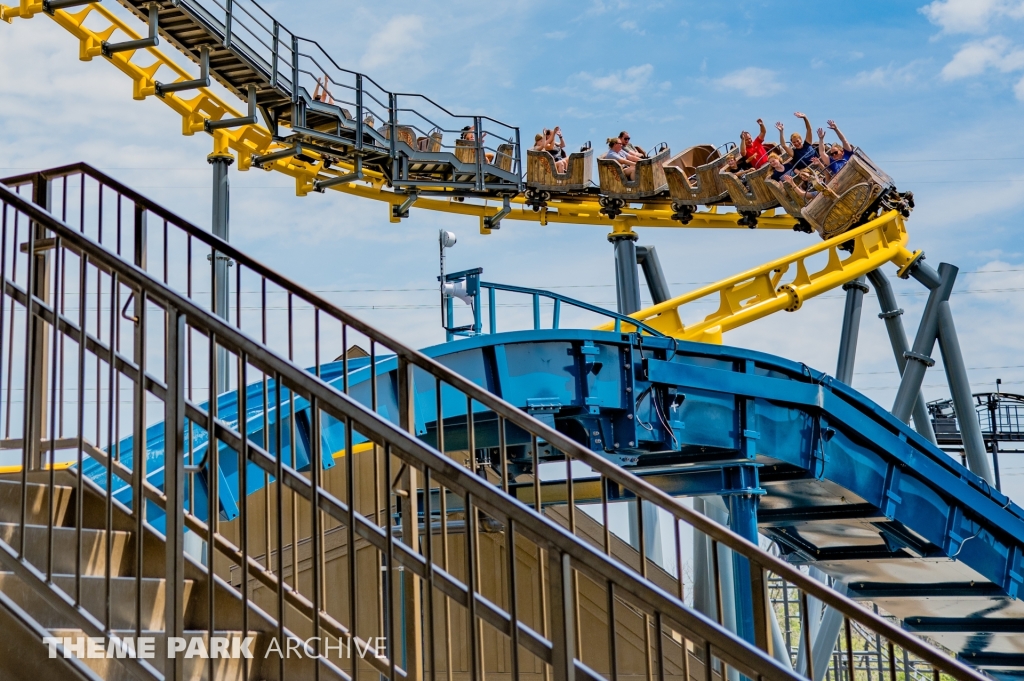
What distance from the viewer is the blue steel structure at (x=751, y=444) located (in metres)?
10.6

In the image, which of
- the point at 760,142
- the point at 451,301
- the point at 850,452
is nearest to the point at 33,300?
the point at 451,301

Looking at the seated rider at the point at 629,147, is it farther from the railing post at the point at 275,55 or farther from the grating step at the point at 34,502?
the grating step at the point at 34,502

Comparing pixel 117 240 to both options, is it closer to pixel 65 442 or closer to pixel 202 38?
pixel 65 442

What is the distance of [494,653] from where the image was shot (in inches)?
642

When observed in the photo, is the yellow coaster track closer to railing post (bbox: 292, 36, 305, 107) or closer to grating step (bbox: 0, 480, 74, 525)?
railing post (bbox: 292, 36, 305, 107)

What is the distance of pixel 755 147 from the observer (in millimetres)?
19484

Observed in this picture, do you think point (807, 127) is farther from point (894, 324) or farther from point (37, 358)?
point (37, 358)

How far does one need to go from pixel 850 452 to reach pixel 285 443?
596cm

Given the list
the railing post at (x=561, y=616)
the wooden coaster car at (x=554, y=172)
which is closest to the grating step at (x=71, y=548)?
the railing post at (x=561, y=616)

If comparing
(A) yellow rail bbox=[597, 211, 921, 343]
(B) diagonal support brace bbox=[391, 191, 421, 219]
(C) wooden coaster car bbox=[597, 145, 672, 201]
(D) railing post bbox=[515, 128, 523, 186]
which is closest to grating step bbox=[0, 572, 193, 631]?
(A) yellow rail bbox=[597, 211, 921, 343]

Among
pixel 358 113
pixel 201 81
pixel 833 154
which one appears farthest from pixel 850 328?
pixel 201 81

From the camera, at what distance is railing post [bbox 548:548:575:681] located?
3.02 m

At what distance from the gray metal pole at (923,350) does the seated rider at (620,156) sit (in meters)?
5.72

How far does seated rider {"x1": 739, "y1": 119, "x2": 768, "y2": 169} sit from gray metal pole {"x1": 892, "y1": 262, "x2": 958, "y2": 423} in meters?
3.93
